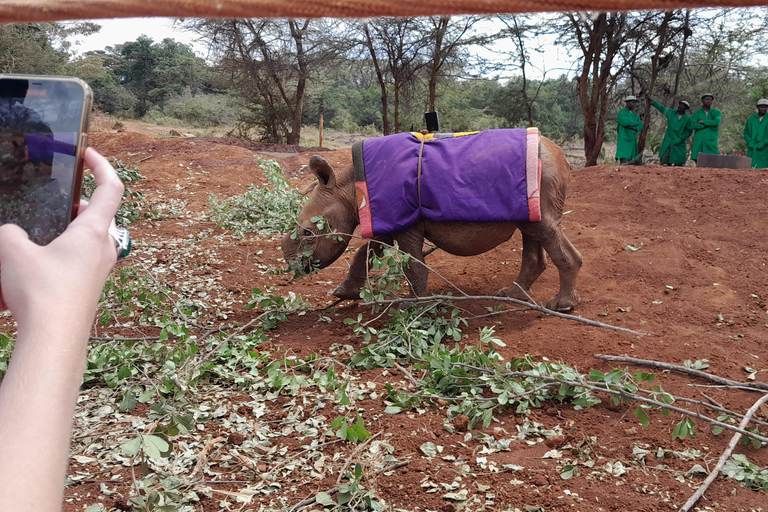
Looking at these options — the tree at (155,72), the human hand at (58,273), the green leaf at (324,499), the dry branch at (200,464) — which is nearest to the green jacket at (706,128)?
the green leaf at (324,499)

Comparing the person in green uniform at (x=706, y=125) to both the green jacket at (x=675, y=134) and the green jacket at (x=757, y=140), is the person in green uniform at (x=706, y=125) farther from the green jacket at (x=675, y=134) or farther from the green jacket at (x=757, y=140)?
the green jacket at (x=757, y=140)

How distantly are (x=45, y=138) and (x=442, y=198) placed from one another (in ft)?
12.6

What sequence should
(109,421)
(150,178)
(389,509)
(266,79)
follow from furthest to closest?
(266,79) < (150,178) < (109,421) < (389,509)

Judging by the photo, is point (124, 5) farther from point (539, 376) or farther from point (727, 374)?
point (727, 374)

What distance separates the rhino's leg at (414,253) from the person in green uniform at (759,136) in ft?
36.9

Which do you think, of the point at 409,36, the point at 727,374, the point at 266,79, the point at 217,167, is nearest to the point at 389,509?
the point at 727,374

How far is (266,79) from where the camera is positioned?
22.5 m

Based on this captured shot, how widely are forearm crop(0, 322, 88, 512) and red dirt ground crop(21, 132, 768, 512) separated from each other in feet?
6.69

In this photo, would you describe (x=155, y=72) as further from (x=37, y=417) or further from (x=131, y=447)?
(x=37, y=417)

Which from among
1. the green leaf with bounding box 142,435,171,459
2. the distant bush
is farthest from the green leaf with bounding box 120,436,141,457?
the distant bush

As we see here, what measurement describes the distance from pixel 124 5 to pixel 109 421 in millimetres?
3007

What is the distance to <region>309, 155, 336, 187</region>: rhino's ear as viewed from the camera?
5.05 m

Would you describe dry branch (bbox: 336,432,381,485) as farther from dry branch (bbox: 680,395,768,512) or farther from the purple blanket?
the purple blanket

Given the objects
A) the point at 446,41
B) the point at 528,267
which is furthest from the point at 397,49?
the point at 528,267
